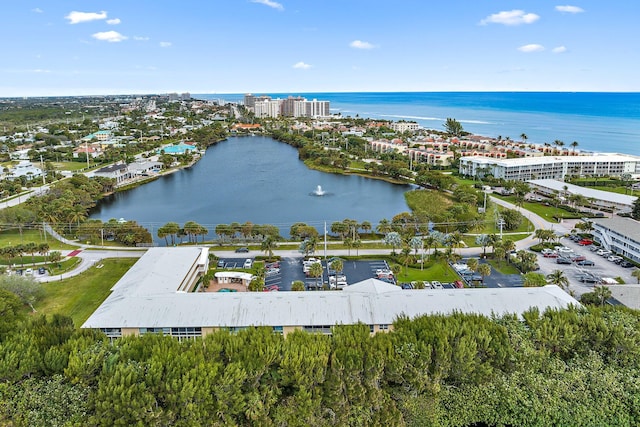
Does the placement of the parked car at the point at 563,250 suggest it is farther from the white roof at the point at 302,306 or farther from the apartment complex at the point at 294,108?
the apartment complex at the point at 294,108

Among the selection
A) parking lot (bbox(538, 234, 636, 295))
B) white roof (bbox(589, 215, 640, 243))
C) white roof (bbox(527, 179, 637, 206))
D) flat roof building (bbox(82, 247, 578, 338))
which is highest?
white roof (bbox(527, 179, 637, 206))

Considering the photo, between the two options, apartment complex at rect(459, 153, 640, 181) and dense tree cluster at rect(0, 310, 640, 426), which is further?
apartment complex at rect(459, 153, 640, 181)

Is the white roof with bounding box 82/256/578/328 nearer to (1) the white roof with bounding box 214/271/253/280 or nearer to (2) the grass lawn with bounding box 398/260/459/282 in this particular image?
(1) the white roof with bounding box 214/271/253/280

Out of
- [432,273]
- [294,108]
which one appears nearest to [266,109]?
[294,108]

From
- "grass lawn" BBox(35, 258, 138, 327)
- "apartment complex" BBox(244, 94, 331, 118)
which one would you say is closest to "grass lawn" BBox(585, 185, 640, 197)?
"grass lawn" BBox(35, 258, 138, 327)

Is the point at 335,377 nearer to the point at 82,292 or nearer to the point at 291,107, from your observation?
the point at 82,292

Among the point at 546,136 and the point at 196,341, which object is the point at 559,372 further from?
the point at 546,136
